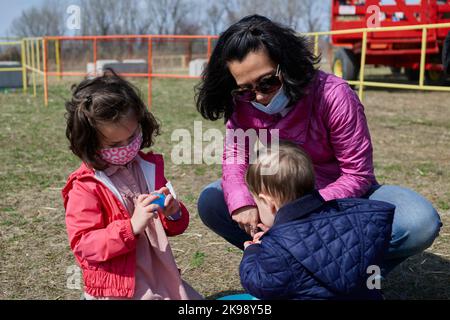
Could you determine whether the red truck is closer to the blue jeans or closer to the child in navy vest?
the blue jeans

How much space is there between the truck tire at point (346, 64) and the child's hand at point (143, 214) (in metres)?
8.82

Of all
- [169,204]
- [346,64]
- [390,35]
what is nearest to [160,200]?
[169,204]

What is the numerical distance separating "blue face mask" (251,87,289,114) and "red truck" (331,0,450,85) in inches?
267

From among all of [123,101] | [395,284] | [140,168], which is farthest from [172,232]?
[395,284]

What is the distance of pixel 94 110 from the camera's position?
1707 mm

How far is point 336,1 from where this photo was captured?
1041 cm

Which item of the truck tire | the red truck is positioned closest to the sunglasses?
the red truck

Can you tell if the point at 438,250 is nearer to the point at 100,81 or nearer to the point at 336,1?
the point at 100,81

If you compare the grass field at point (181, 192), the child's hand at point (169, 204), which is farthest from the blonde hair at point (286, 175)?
the grass field at point (181, 192)

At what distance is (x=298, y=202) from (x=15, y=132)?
5.54m

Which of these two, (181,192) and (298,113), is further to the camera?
(181,192)

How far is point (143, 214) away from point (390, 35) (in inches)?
331

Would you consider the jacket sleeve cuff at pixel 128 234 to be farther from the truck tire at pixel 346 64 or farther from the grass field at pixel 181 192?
the truck tire at pixel 346 64

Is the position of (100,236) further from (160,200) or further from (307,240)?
(307,240)
